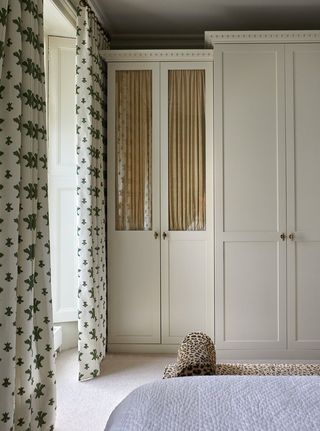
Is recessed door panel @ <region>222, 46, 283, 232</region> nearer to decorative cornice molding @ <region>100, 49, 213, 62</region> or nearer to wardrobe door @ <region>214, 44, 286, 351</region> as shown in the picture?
wardrobe door @ <region>214, 44, 286, 351</region>

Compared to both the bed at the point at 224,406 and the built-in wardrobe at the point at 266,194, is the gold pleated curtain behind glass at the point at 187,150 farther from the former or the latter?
the bed at the point at 224,406

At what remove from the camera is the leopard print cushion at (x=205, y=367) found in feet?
4.70

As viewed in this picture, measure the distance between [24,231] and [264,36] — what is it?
2393mm

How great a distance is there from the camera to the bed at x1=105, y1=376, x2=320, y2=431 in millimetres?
888

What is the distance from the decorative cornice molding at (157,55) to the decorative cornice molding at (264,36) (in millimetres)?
184

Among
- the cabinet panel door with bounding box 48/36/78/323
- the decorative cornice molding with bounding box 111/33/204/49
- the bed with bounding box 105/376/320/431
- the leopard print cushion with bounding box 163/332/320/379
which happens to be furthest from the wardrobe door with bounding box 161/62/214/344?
the bed with bounding box 105/376/320/431

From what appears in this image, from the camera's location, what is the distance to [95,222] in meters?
2.82

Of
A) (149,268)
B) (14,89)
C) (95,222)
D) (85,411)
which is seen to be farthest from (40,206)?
(149,268)

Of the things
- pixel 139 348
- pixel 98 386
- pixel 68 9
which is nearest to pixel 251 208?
pixel 139 348

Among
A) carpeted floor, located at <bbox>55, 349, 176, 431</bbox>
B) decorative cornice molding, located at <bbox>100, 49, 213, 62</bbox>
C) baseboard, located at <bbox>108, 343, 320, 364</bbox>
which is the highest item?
decorative cornice molding, located at <bbox>100, 49, 213, 62</bbox>

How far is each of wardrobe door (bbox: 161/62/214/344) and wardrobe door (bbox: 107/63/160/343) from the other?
0.08 metres

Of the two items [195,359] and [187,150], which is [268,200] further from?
[195,359]

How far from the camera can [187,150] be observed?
3.24 meters

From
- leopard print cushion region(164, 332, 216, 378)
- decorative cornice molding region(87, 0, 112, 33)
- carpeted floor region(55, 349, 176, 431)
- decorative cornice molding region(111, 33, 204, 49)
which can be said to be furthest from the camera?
decorative cornice molding region(111, 33, 204, 49)
